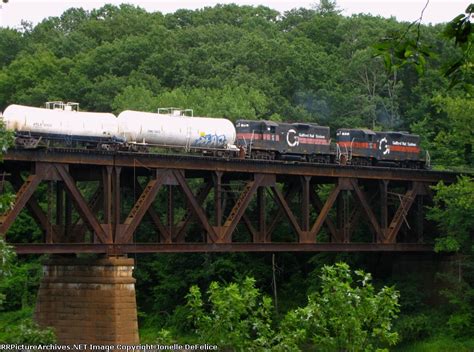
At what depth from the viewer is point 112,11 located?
525 feet

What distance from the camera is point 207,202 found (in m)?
76.2

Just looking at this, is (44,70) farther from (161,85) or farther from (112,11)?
(112,11)

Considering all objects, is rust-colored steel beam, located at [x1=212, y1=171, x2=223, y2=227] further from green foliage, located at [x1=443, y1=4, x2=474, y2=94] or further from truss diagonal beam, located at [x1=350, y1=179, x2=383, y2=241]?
green foliage, located at [x1=443, y1=4, x2=474, y2=94]

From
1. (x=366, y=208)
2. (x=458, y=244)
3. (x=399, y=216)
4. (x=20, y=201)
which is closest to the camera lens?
(x=20, y=201)

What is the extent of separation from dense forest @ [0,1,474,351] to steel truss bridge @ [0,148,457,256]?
2304mm

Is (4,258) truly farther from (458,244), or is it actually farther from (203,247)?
(458,244)

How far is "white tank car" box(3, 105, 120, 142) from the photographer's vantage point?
5306 centimetres

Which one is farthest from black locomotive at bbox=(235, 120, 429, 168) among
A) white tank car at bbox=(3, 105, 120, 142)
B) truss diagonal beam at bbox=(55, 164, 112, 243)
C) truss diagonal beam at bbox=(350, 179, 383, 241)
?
truss diagonal beam at bbox=(55, 164, 112, 243)

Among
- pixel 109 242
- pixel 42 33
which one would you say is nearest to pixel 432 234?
pixel 109 242

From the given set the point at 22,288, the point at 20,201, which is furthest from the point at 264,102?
→ the point at 20,201

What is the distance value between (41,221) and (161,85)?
6170cm

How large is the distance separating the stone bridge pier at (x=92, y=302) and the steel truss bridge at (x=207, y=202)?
121 cm

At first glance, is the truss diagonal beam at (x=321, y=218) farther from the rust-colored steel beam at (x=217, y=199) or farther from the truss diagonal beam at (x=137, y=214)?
the truss diagonal beam at (x=137, y=214)

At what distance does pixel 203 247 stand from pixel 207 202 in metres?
19.2
